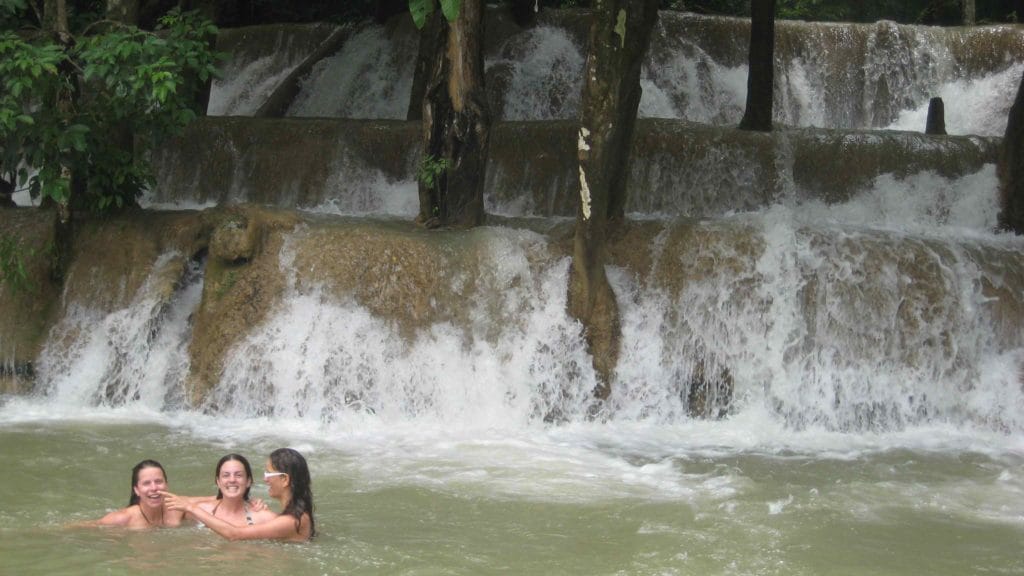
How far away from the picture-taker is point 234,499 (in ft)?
22.3

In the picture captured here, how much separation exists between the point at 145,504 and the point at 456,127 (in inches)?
238

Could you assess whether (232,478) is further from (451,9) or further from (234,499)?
(451,9)

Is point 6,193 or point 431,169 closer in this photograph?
point 431,169

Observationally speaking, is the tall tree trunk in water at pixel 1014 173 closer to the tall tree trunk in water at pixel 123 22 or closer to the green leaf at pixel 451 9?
the green leaf at pixel 451 9

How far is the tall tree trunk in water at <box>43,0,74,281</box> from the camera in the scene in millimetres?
11875

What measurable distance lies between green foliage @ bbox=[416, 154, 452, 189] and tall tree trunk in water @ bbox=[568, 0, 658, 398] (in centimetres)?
136

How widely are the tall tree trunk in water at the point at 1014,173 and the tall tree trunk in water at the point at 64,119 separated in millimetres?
8624

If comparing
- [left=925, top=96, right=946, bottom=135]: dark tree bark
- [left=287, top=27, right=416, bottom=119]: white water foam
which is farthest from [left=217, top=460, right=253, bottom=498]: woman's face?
[left=287, top=27, right=416, bottom=119]: white water foam

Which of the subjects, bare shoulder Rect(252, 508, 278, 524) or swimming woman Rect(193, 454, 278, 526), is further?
bare shoulder Rect(252, 508, 278, 524)

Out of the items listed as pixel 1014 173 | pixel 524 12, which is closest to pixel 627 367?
pixel 1014 173

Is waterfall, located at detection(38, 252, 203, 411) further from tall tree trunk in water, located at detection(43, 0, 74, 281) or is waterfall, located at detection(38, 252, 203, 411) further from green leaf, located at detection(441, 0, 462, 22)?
green leaf, located at detection(441, 0, 462, 22)

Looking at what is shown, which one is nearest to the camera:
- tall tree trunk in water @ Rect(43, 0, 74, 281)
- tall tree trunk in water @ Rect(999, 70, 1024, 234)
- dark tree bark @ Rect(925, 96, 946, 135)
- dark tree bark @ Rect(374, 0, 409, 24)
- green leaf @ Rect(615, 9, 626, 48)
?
green leaf @ Rect(615, 9, 626, 48)

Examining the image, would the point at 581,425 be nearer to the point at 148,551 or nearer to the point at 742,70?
the point at 148,551

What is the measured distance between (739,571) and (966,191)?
8053 millimetres
